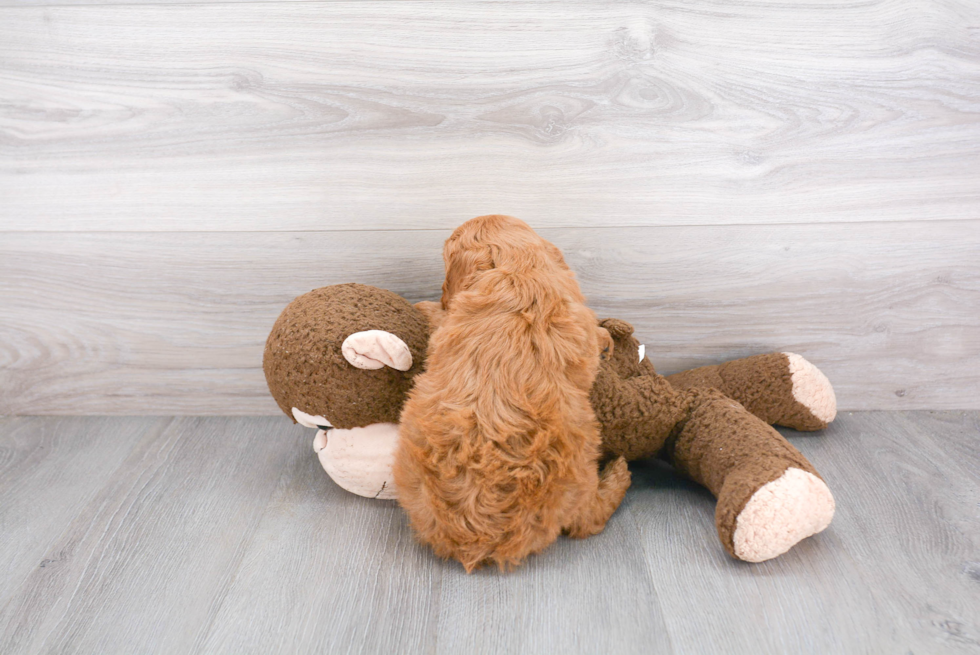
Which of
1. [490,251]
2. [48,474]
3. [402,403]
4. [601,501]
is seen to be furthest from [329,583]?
[48,474]

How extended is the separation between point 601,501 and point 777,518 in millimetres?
225

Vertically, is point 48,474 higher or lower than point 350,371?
lower

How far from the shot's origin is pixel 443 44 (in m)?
1.07

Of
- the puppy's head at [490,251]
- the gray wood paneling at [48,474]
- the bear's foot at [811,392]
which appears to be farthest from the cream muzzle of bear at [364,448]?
the bear's foot at [811,392]

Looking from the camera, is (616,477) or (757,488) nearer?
(757,488)

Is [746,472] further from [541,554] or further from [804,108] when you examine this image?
[804,108]

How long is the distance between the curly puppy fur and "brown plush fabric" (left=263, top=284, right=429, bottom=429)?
101 millimetres

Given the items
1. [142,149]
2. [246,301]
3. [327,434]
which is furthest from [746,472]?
[142,149]

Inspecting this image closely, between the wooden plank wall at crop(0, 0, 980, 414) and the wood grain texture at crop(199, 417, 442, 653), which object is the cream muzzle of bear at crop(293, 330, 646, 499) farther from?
the wooden plank wall at crop(0, 0, 980, 414)

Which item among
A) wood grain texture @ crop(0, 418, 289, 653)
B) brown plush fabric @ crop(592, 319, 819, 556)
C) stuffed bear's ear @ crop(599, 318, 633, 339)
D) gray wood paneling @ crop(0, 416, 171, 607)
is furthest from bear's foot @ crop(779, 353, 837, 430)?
gray wood paneling @ crop(0, 416, 171, 607)

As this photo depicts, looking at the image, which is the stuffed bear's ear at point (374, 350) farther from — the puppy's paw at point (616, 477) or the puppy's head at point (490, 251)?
the puppy's paw at point (616, 477)

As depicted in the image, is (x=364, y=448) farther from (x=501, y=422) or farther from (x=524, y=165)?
(x=524, y=165)

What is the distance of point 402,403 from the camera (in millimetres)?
986

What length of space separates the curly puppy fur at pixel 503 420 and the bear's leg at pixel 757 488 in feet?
0.61
